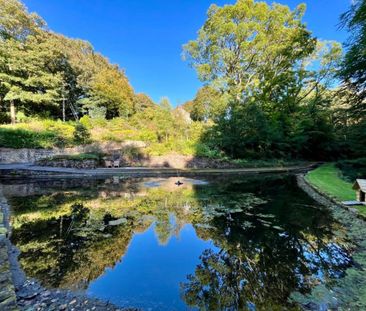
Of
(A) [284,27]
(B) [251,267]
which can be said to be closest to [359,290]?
(B) [251,267]

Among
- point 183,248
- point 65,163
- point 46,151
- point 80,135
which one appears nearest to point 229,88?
point 80,135

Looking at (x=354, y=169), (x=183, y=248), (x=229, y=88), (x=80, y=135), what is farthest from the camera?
(x=229, y=88)

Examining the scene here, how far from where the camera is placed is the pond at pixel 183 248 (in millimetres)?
2688

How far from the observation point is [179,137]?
61.0ft

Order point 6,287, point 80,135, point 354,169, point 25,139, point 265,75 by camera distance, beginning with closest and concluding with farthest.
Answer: point 6,287 → point 354,169 → point 25,139 → point 80,135 → point 265,75

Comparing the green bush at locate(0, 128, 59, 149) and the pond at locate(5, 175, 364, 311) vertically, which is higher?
the green bush at locate(0, 128, 59, 149)

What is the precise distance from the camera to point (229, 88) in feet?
66.1

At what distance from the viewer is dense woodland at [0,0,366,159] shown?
53.4ft

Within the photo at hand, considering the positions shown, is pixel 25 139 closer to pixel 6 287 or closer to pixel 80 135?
pixel 80 135

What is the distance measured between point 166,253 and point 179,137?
15057 mm

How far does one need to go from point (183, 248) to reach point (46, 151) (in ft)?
47.5

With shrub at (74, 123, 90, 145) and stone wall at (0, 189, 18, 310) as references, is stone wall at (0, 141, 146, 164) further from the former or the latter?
stone wall at (0, 189, 18, 310)

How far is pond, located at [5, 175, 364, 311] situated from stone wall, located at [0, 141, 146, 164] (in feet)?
27.4

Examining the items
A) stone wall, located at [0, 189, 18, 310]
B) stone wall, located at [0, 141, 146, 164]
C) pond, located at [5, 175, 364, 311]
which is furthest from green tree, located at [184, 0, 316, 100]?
stone wall, located at [0, 189, 18, 310]
